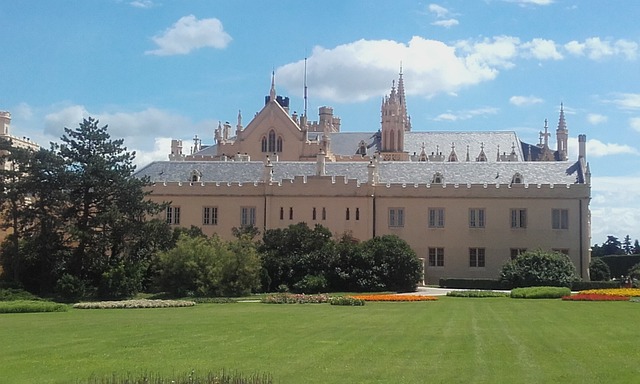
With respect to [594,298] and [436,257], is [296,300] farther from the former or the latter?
[436,257]

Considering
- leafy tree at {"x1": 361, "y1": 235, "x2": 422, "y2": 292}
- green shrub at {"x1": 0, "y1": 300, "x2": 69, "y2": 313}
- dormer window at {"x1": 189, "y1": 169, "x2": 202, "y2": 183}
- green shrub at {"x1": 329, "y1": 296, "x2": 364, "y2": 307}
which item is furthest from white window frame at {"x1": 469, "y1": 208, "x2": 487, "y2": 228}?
green shrub at {"x1": 0, "y1": 300, "x2": 69, "y2": 313}

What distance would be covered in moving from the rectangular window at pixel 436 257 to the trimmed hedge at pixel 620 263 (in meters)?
24.3

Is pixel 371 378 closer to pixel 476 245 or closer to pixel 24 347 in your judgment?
pixel 24 347

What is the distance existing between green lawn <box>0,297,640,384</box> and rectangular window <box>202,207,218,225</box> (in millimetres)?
36152

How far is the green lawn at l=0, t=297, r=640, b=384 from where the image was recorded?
624 inches

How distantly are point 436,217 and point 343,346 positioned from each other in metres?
45.5

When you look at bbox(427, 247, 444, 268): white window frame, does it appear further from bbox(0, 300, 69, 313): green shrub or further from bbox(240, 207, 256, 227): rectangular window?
bbox(0, 300, 69, 313): green shrub

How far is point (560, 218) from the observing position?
62.1 m

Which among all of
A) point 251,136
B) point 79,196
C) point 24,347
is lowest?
point 24,347

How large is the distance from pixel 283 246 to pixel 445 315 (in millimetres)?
25365

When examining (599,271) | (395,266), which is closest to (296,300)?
(395,266)

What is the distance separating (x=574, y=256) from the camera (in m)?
61.4

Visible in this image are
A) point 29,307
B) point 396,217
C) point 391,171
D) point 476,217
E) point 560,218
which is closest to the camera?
point 29,307

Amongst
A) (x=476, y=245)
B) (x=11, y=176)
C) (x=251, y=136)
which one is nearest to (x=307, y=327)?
(x=11, y=176)
